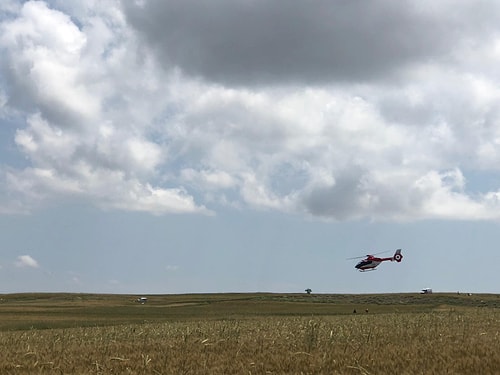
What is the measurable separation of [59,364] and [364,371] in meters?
8.61

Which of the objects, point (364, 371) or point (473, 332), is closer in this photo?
point (364, 371)

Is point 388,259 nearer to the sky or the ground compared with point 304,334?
nearer to the sky

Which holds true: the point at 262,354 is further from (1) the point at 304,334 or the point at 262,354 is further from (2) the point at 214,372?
(1) the point at 304,334

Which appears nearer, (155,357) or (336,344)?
(155,357)

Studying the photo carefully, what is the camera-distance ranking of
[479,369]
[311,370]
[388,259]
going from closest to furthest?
[479,369], [311,370], [388,259]

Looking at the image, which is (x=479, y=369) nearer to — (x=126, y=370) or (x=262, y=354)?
(x=262, y=354)

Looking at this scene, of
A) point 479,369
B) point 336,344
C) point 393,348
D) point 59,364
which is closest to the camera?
point 479,369

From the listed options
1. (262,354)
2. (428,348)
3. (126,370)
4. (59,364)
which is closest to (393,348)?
(428,348)

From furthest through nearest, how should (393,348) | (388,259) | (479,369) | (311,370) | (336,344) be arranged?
(388,259), (336,344), (393,348), (311,370), (479,369)

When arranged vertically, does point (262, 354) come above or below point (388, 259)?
below

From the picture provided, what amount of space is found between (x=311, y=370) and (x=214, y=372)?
2454 millimetres

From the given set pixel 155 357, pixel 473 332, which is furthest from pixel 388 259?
pixel 155 357

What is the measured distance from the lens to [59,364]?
55.1ft

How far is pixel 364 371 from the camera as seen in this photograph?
46.2 ft
